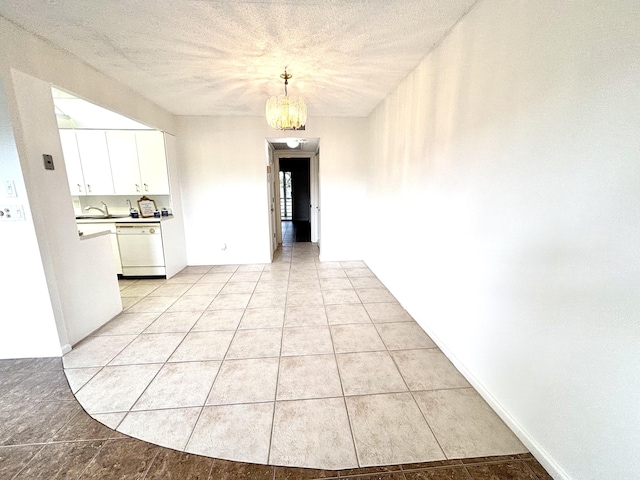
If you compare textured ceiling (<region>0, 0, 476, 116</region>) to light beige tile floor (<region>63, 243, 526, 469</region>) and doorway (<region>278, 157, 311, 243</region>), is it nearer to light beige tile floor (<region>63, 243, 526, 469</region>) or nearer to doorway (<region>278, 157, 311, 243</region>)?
light beige tile floor (<region>63, 243, 526, 469</region>)

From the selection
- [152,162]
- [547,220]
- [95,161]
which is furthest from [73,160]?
[547,220]

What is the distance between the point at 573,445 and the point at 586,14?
1769 mm

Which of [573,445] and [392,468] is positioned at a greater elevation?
[573,445]

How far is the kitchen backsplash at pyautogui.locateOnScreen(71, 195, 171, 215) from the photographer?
400cm

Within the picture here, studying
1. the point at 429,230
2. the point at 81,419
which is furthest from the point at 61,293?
the point at 429,230

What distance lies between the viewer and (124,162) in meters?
3.73

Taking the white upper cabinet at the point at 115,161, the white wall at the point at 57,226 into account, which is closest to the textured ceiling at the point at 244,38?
the white wall at the point at 57,226

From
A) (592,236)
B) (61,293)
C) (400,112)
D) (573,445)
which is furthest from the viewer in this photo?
(400,112)

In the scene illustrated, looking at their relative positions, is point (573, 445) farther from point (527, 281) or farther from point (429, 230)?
point (429, 230)

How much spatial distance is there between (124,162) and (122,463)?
383 cm

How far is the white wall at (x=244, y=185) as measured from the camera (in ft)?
13.6

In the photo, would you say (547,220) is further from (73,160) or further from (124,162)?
(73,160)

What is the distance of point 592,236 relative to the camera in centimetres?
99

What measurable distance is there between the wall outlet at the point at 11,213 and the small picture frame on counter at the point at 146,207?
79.2 inches
